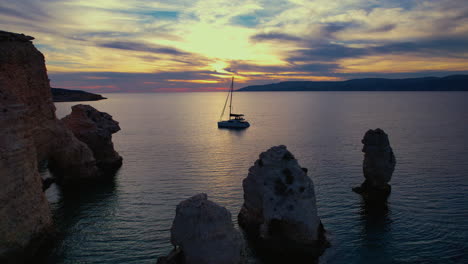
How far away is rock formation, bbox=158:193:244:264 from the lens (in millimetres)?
17281

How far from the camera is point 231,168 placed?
48.8 metres

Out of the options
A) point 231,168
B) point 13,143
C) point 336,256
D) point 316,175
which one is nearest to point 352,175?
point 316,175

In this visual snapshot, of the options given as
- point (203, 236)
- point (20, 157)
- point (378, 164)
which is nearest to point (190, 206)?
point (203, 236)

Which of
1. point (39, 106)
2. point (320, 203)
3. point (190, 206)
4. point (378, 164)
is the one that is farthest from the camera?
point (378, 164)

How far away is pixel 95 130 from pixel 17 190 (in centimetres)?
2703

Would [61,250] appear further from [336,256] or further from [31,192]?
[336,256]

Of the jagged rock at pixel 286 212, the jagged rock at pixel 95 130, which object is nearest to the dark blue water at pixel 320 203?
the jagged rock at pixel 286 212

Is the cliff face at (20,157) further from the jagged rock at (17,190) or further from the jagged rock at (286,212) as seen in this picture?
the jagged rock at (286,212)

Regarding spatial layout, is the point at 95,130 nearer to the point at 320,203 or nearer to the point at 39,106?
the point at 39,106

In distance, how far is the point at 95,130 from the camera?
45.5m

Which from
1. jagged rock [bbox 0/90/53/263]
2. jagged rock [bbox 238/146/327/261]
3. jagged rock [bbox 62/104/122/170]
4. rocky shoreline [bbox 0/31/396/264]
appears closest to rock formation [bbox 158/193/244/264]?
rocky shoreline [bbox 0/31/396/264]

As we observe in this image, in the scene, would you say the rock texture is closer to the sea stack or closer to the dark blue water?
→ the dark blue water

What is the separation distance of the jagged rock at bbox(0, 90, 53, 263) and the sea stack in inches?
1190

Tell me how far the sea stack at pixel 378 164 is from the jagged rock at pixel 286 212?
1374 centimetres
